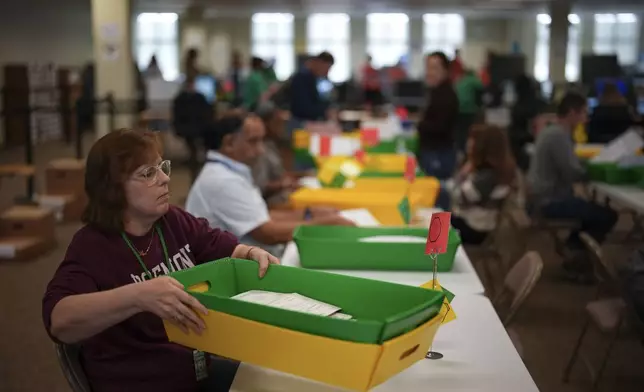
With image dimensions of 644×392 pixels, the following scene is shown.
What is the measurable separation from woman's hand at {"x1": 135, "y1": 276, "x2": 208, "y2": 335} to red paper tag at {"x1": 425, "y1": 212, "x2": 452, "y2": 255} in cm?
59

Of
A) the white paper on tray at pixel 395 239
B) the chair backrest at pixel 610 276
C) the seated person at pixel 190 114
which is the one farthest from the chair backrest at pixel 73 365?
the seated person at pixel 190 114

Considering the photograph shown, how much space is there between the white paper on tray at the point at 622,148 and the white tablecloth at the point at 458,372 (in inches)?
145

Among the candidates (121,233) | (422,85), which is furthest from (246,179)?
(422,85)

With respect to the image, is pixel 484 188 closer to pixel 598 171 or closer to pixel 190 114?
pixel 598 171

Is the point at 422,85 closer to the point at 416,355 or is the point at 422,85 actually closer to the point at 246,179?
the point at 246,179

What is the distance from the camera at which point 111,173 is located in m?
2.02

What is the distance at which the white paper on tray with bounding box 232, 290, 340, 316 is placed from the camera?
1868 millimetres

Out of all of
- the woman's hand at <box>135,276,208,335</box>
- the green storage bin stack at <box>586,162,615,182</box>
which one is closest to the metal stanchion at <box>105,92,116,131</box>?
the green storage bin stack at <box>586,162,615,182</box>

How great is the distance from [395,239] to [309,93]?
4.46m

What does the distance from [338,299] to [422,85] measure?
11.7 meters

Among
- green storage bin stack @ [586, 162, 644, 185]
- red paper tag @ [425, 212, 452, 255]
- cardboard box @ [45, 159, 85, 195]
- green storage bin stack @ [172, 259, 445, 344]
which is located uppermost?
red paper tag @ [425, 212, 452, 255]

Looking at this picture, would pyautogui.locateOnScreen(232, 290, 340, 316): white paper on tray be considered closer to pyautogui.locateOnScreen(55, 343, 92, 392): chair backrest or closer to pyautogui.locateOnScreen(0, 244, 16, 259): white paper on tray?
pyautogui.locateOnScreen(55, 343, 92, 392): chair backrest

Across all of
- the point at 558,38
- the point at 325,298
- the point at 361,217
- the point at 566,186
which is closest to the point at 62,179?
the point at 566,186

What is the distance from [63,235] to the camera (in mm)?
6863
